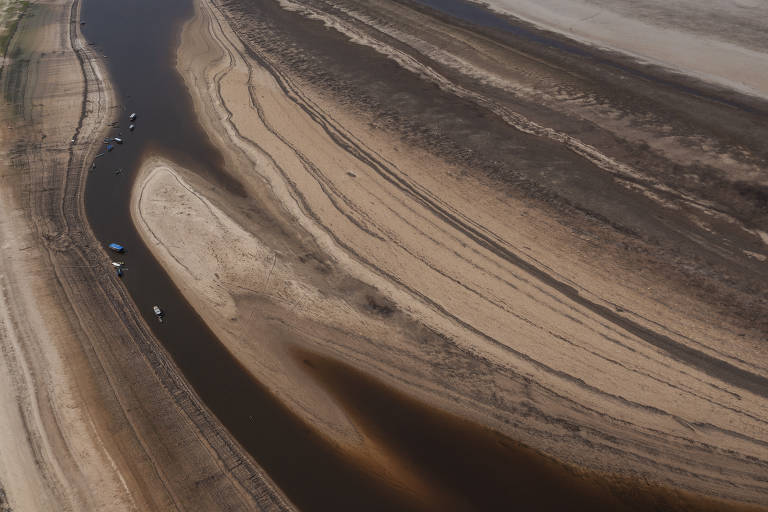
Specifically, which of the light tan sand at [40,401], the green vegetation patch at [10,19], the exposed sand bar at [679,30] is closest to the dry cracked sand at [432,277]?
the light tan sand at [40,401]

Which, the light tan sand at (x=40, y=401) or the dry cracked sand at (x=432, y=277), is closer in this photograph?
the light tan sand at (x=40, y=401)

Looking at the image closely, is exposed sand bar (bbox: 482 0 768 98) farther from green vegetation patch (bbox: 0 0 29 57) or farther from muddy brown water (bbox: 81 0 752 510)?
green vegetation patch (bbox: 0 0 29 57)

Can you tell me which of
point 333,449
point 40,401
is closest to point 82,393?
point 40,401

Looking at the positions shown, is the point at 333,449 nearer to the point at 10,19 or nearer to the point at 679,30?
the point at 679,30

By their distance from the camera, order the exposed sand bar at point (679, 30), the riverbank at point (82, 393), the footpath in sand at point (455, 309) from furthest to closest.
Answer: the exposed sand bar at point (679, 30) < the footpath in sand at point (455, 309) < the riverbank at point (82, 393)

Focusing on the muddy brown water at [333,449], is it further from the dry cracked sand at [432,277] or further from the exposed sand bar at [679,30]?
the exposed sand bar at [679,30]

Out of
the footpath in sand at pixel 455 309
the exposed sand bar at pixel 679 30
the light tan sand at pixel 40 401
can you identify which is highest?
the exposed sand bar at pixel 679 30
